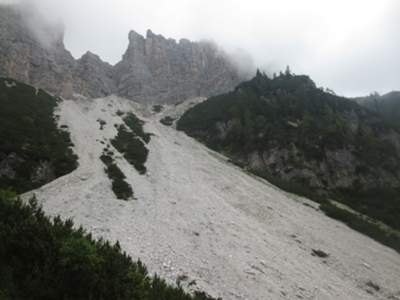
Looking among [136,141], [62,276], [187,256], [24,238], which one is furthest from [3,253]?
[136,141]

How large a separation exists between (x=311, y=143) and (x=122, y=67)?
11608 cm

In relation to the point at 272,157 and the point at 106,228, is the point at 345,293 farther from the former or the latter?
the point at 272,157

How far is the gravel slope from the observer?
53.3 feet

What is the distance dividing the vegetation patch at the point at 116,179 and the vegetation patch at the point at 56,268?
48.6 feet

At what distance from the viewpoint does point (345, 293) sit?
17.6m

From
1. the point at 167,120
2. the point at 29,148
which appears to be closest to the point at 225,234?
the point at 29,148

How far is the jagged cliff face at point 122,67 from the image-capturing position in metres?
111

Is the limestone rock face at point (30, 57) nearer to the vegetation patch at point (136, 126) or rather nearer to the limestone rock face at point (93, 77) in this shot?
the limestone rock face at point (93, 77)

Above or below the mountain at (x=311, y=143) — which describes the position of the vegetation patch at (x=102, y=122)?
below

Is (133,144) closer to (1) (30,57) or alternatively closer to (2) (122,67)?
(1) (30,57)

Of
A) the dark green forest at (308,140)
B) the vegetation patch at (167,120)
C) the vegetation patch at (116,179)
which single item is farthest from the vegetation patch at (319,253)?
the vegetation patch at (167,120)

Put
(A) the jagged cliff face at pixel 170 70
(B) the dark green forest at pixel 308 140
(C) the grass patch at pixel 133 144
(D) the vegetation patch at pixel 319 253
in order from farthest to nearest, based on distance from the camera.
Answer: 1. (A) the jagged cliff face at pixel 170 70
2. (B) the dark green forest at pixel 308 140
3. (C) the grass patch at pixel 133 144
4. (D) the vegetation patch at pixel 319 253

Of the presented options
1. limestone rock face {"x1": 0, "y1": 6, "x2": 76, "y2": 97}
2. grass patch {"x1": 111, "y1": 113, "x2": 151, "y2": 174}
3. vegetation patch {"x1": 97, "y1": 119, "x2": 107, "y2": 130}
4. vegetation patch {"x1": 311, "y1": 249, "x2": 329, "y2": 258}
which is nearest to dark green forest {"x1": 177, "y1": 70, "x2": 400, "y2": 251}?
grass patch {"x1": 111, "y1": 113, "x2": 151, "y2": 174}

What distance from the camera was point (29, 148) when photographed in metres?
30.7
